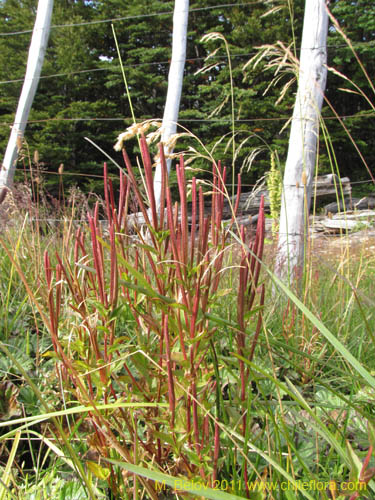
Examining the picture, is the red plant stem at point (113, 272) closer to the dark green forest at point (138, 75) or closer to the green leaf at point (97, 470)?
the green leaf at point (97, 470)

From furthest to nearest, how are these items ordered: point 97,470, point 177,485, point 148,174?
1. point 97,470
2. point 148,174
3. point 177,485

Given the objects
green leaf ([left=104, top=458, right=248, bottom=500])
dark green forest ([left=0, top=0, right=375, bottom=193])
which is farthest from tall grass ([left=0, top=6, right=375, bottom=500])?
dark green forest ([left=0, top=0, right=375, bottom=193])

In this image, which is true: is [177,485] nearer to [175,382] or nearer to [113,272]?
[175,382]

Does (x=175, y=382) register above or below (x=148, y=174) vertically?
below

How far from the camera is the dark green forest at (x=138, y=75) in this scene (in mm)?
12039

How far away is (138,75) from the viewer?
12602 millimetres

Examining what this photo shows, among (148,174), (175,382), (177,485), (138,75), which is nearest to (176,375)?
(175,382)

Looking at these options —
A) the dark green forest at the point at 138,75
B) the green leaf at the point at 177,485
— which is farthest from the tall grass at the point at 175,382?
the dark green forest at the point at 138,75

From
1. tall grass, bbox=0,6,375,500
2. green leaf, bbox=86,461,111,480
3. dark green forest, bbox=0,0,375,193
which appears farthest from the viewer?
dark green forest, bbox=0,0,375,193

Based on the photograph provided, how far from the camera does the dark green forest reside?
12039mm

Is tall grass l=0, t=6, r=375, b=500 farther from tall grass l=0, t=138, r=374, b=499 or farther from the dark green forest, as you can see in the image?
the dark green forest

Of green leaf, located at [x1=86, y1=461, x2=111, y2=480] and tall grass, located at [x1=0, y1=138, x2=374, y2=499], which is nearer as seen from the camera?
tall grass, located at [x1=0, y1=138, x2=374, y2=499]

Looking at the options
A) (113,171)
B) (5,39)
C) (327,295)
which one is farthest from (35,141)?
(327,295)

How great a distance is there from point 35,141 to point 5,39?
3510mm
